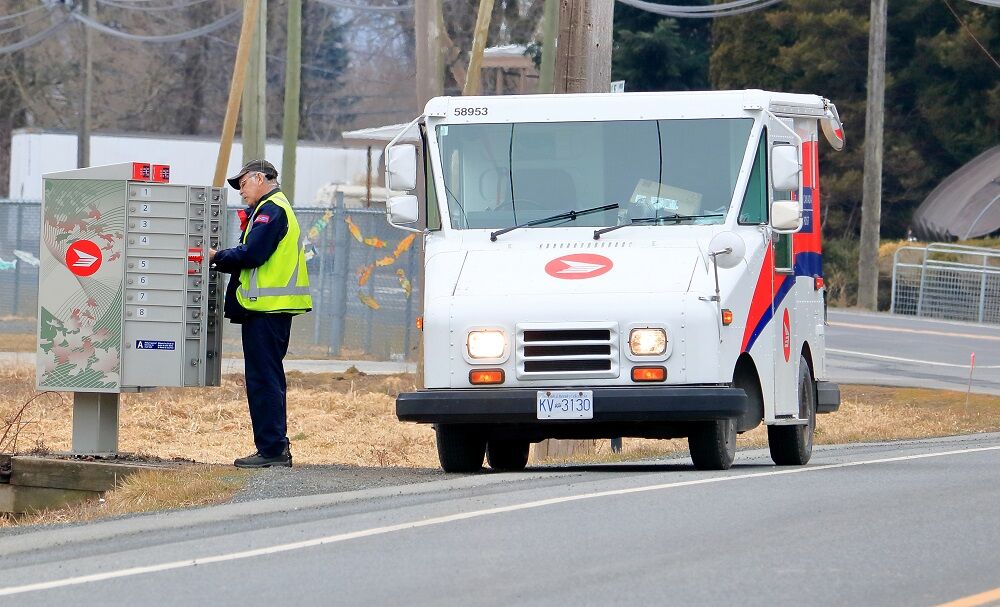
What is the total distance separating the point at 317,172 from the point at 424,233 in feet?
105

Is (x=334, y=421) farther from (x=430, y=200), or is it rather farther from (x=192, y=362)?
(x=430, y=200)

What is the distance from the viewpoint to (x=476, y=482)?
11.2 m

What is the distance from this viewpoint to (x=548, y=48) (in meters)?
25.2

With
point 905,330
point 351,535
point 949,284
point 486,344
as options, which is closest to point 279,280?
point 486,344

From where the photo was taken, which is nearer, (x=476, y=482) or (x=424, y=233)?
(x=476, y=482)

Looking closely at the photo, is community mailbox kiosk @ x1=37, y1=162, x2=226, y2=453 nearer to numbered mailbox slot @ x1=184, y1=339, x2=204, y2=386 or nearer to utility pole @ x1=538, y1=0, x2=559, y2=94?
numbered mailbox slot @ x1=184, y1=339, x2=204, y2=386

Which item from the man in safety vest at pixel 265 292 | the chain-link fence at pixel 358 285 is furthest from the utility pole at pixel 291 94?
the man in safety vest at pixel 265 292

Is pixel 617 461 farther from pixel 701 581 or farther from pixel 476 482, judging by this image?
pixel 701 581

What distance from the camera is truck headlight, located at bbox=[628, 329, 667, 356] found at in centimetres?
1093

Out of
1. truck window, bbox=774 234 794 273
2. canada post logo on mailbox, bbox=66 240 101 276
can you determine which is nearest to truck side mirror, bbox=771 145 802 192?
truck window, bbox=774 234 794 273

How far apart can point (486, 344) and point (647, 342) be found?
0.96 metres

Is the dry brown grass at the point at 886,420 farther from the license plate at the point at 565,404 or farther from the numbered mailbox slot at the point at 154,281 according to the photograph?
the numbered mailbox slot at the point at 154,281

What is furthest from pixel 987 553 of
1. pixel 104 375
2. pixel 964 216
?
pixel 964 216

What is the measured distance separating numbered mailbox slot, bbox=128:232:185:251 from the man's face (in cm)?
56
